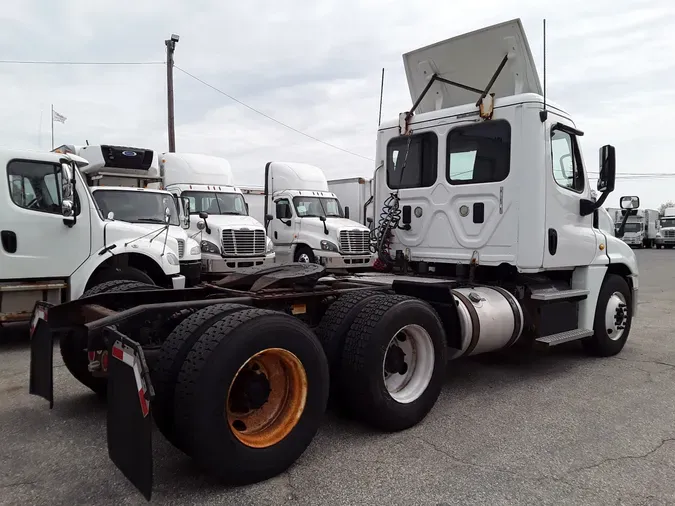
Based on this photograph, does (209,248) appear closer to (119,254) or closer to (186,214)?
(186,214)

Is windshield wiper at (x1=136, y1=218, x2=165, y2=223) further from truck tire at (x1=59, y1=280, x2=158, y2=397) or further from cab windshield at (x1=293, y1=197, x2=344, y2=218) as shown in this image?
cab windshield at (x1=293, y1=197, x2=344, y2=218)

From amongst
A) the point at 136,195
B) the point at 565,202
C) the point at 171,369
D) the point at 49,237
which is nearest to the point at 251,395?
the point at 171,369

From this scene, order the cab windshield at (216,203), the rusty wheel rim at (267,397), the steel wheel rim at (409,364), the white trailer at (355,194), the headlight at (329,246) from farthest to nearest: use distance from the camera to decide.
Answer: the white trailer at (355,194) → the headlight at (329,246) → the cab windshield at (216,203) → the steel wheel rim at (409,364) → the rusty wheel rim at (267,397)

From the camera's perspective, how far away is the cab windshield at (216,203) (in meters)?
12.4

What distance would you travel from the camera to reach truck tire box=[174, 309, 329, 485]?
289cm

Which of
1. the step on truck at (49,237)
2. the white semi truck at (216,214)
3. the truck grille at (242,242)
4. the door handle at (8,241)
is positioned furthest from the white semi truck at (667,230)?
the door handle at (8,241)

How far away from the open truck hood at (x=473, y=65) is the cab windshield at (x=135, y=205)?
5.14 meters

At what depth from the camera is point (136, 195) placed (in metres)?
9.38

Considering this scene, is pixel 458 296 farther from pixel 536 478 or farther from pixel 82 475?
pixel 82 475

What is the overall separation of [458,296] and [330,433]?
179 centimetres

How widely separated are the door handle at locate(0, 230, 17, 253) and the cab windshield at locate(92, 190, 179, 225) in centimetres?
209

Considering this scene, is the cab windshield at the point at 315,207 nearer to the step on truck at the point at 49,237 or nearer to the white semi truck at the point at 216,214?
the white semi truck at the point at 216,214

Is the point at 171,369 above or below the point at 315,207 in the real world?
below

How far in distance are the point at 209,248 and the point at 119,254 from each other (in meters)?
4.38
